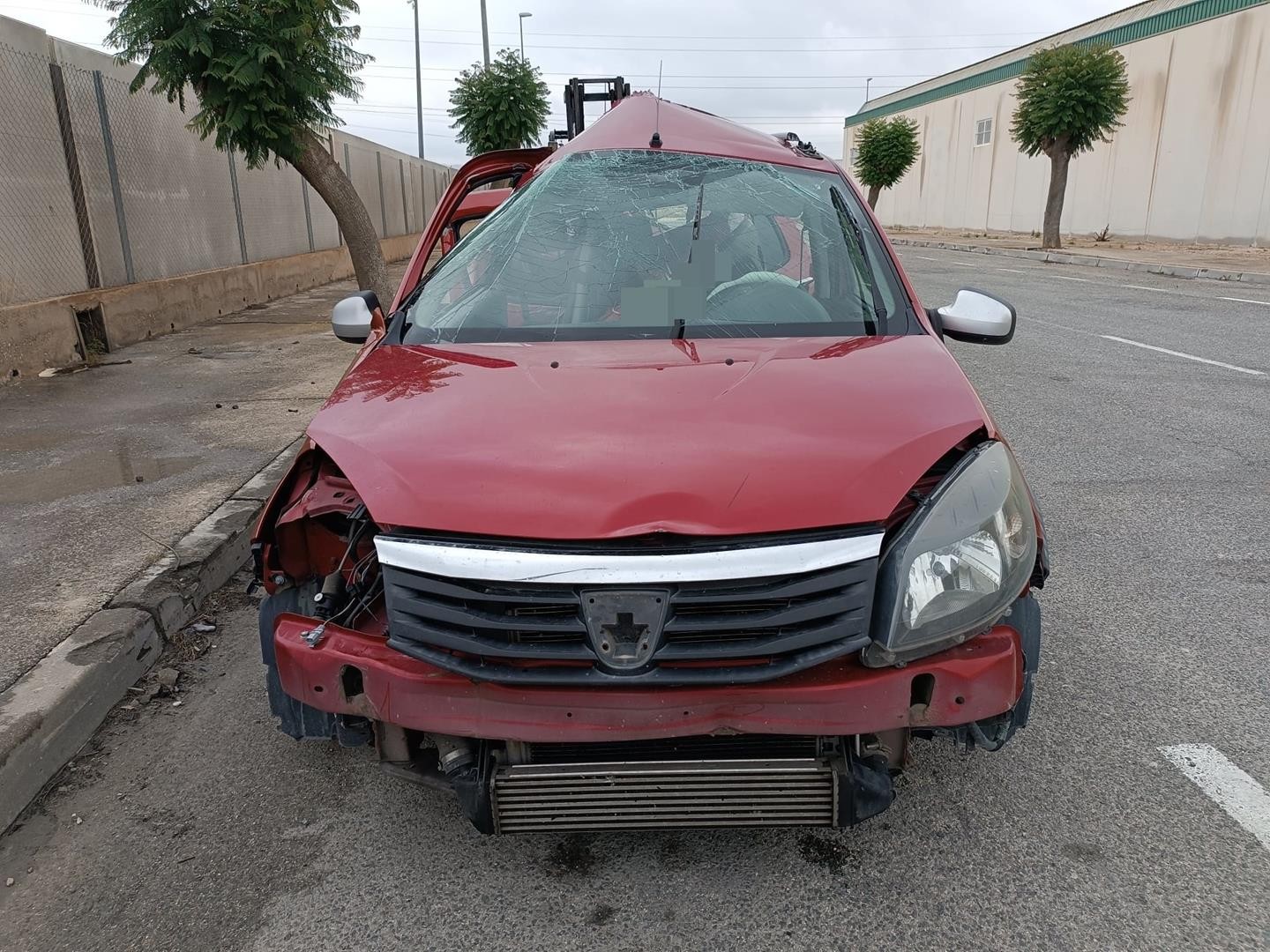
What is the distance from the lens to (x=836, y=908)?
2.21 meters

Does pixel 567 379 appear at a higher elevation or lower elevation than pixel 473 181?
lower

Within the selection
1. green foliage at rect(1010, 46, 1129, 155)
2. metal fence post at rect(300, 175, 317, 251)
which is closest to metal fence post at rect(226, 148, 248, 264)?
metal fence post at rect(300, 175, 317, 251)

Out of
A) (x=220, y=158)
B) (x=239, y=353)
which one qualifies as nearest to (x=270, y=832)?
(x=239, y=353)

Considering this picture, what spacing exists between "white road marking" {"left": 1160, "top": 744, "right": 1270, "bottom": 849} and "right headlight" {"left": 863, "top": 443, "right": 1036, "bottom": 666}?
102 centimetres

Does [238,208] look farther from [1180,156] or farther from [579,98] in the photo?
[1180,156]

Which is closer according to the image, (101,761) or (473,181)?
(101,761)

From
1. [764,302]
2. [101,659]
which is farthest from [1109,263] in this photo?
[101,659]

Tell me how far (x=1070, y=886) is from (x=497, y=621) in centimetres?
151

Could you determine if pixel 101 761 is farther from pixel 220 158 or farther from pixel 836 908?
pixel 220 158

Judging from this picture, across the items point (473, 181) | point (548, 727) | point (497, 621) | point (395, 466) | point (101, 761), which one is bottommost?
point (101, 761)

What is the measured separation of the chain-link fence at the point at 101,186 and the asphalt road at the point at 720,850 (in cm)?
718

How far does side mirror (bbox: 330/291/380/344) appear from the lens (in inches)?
133

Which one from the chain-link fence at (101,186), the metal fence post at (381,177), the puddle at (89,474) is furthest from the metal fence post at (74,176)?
the metal fence post at (381,177)

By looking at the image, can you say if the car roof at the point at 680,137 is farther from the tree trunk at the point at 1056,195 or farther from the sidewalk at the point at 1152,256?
the tree trunk at the point at 1056,195
